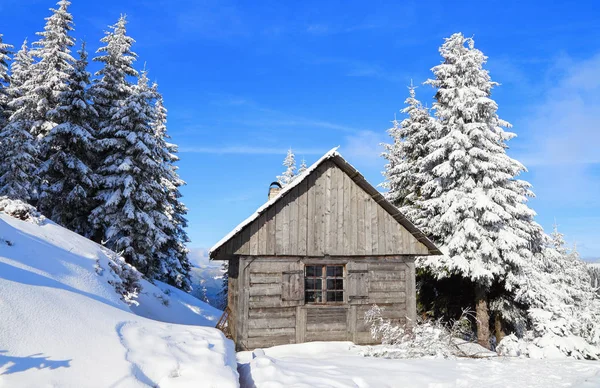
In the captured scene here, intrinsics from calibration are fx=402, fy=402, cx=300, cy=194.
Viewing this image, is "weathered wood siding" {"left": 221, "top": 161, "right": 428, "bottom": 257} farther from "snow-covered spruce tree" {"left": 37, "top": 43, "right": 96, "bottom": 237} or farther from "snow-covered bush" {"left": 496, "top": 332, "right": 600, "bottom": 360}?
"snow-covered spruce tree" {"left": 37, "top": 43, "right": 96, "bottom": 237}

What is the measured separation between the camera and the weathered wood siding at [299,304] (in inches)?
495

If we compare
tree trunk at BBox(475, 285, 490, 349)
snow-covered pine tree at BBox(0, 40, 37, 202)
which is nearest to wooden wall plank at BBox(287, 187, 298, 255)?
tree trunk at BBox(475, 285, 490, 349)

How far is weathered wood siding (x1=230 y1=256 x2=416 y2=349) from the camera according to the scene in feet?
41.2

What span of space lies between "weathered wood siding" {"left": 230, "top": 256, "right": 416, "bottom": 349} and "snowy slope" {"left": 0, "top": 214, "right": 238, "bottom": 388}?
15.8 feet

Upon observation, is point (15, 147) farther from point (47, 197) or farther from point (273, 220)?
point (273, 220)

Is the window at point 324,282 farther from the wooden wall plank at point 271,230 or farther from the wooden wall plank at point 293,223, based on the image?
the wooden wall plank at point 271,230

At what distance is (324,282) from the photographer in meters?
13.4

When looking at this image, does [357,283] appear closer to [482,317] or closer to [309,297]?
[309,297]

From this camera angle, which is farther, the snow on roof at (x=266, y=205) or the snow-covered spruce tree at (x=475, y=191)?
the snow-covered spruce tree at (x=475, y=191)

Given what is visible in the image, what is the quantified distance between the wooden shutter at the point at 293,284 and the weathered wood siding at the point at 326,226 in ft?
1.82

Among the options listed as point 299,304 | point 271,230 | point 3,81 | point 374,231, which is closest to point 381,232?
point 374,231

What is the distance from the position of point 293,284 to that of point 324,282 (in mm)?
1116

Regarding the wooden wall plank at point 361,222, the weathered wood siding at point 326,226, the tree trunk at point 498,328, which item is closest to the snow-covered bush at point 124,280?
the weathered wood siding at point 326,226

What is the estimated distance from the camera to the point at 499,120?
57.6 ft
